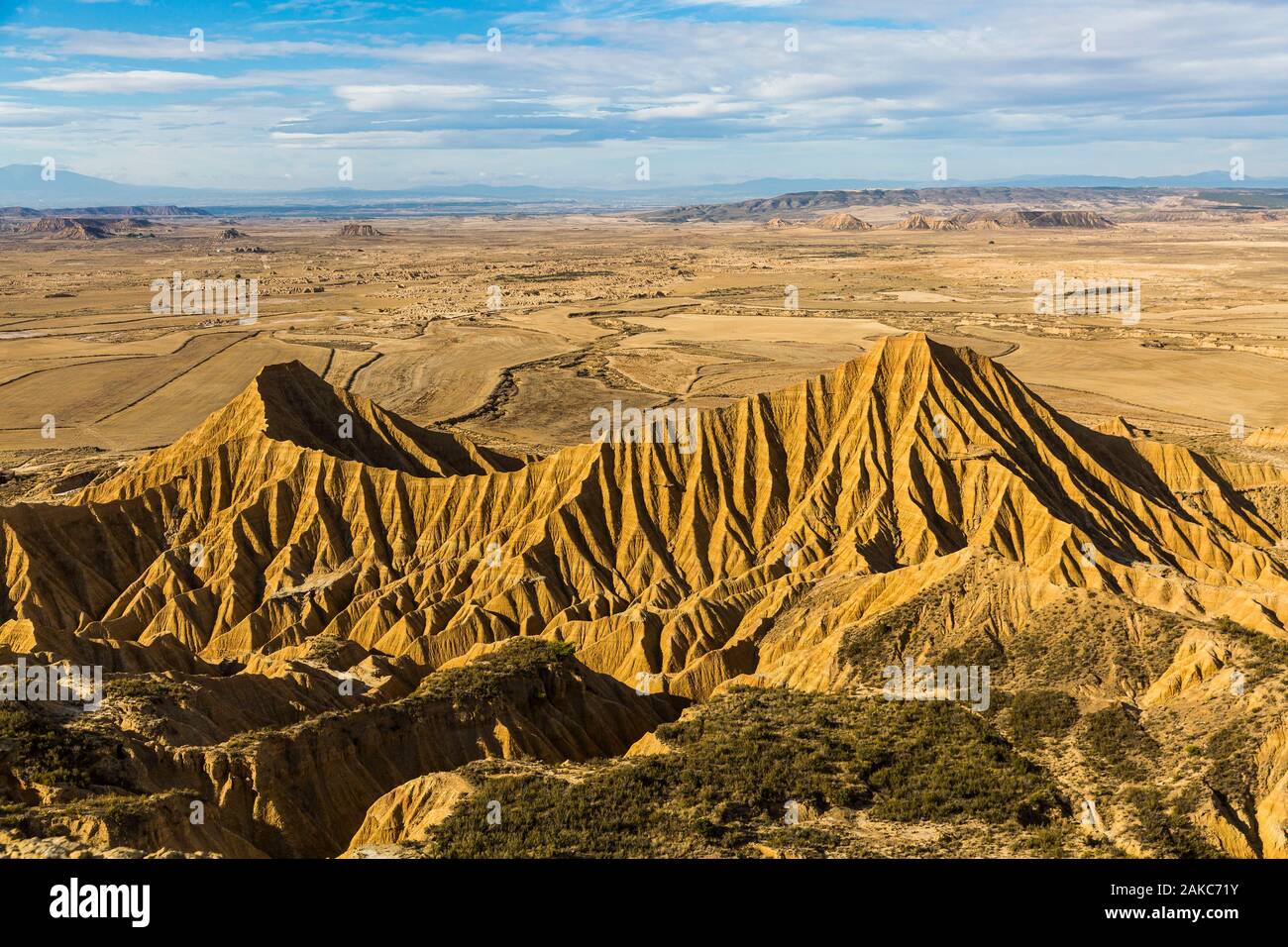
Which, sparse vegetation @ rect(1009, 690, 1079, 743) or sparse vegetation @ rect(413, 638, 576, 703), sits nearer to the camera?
sparse vegetation @ rect(1009, 690, 1079, 743)

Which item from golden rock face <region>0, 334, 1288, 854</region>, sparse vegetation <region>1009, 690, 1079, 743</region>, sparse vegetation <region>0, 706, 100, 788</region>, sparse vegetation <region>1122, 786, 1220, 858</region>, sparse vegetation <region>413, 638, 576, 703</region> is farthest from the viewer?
golden rock face <region>0, 334, 1288, 854</region>

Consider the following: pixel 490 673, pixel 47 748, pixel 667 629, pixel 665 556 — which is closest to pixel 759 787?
pixel 490 673

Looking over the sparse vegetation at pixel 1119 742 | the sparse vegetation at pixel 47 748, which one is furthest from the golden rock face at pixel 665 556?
the sparse vegetation at pixel 47 748

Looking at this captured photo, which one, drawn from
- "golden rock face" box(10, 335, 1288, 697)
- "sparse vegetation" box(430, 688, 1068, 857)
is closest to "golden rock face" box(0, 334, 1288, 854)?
"golden rock face" box(10, 335, 1288, 697)

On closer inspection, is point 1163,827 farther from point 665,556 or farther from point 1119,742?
point 665,556

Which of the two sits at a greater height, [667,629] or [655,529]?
[655,529]

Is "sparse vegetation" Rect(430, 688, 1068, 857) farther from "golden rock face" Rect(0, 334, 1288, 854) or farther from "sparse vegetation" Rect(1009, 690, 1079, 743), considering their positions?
"golden rock face" Rect(0, 334, 1288, 854)

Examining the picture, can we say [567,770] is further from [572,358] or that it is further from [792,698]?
[572,358]
